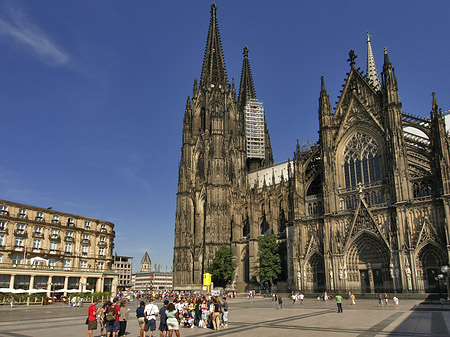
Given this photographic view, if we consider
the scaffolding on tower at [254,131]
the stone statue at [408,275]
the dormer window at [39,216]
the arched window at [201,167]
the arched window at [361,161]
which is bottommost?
the stone statue at [408,275]

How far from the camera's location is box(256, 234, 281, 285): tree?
54.1 metres

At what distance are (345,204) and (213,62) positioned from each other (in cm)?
4922

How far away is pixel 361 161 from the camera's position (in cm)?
4891

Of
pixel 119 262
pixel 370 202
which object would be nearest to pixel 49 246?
pixel 370 202

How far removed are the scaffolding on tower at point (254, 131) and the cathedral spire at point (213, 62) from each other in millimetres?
10614

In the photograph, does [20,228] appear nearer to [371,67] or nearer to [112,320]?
[112,320]

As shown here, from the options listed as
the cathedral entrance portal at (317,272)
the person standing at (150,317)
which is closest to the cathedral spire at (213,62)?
the cathedral entrance portal at (317,272)

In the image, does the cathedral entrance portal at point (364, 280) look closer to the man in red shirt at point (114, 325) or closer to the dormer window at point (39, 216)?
the man in red shirt at point (114, 325)

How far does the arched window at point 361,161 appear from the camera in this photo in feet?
157

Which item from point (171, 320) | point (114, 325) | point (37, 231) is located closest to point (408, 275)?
point (171, 320)

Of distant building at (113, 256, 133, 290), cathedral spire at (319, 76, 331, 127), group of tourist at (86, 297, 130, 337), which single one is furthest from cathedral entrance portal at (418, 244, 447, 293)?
distant building at (113, 256, 133, 290)

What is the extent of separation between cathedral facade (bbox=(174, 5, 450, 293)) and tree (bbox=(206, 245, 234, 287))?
2.94 m

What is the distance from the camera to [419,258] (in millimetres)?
40219

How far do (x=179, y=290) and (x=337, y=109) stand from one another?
39.3 metres
